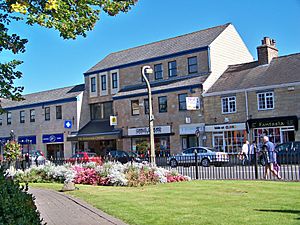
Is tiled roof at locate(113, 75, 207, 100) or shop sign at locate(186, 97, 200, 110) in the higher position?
tiled roof at locate(113, 75, 207, 100)

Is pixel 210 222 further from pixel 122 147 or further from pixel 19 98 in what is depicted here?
pixel 122 147

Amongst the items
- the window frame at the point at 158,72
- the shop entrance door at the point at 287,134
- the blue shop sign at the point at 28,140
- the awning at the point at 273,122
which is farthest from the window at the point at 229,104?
the blue shop sign at the point at 28,140

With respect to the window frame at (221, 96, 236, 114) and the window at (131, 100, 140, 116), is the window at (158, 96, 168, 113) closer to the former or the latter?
the window at (131, 100, 140, 116)

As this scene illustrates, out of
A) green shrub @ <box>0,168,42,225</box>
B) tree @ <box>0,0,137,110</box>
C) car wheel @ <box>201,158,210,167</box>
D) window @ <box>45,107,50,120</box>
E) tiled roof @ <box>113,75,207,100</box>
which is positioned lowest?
car wheel @ <box>201,158,210,167</box>

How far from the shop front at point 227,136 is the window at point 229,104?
1.19 metres

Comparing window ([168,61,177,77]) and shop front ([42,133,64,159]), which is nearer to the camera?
window ([168,61,177,77])

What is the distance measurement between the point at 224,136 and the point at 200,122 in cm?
237

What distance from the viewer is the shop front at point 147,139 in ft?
123

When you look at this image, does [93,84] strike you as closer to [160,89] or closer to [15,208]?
[160,89]

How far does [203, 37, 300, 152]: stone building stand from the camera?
30.5 metres

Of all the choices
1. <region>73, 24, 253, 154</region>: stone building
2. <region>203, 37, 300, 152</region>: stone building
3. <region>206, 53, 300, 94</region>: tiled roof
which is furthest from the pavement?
<region>73, 24, 253, 154</region>: stone building

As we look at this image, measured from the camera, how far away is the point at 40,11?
6840 mm

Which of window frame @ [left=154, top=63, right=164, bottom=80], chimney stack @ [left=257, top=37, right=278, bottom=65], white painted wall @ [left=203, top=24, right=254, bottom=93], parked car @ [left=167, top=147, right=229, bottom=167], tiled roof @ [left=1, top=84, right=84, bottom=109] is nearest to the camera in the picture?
parked car @ [left=167, top=147, right=229, bottom=167]

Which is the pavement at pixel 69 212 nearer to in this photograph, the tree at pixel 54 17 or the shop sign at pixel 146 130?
the tree at pixel 54 17
